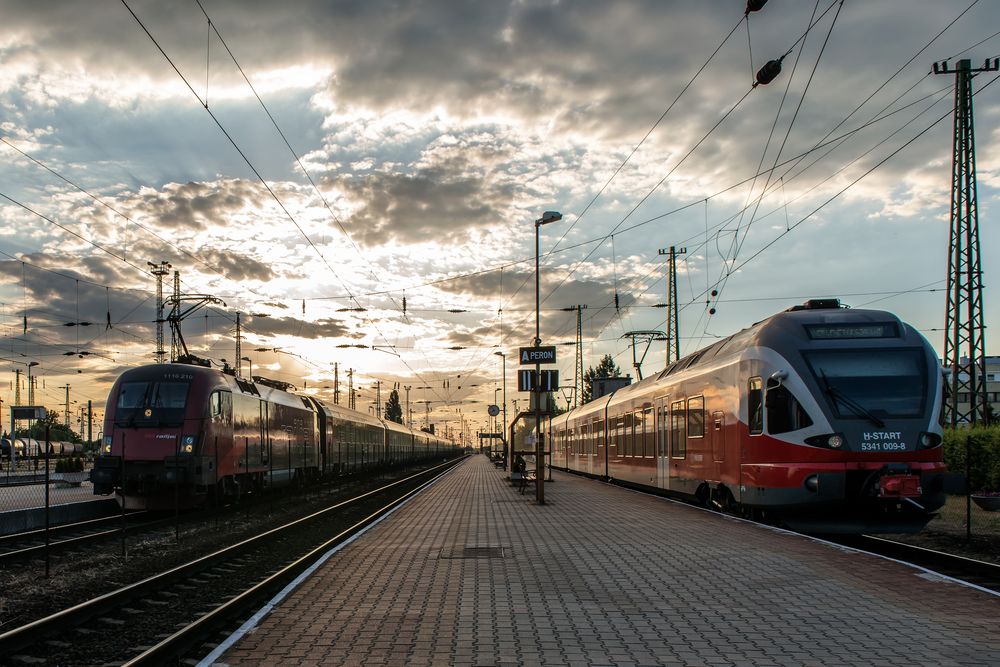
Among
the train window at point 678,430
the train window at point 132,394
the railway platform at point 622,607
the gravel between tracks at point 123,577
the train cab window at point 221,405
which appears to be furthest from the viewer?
the train cab window at point 221,405

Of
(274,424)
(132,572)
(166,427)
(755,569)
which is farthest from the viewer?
(274,424)

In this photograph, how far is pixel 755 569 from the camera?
979 cm

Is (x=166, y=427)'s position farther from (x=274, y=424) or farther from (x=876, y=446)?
(x=876, y=446)

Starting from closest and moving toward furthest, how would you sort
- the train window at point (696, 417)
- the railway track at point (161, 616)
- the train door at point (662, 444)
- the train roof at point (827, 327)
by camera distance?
the railway track at point (161, 616)
the train roof at point (827, 327)
the train window at point (696, 417)
the train door at point (662, 444)

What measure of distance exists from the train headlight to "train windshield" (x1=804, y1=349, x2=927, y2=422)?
0.31 meters

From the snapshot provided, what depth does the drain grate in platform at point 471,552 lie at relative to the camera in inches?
443

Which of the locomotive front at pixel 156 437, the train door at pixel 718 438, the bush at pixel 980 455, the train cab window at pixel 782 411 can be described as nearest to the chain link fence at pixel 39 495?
the locomotive front at pixel 156 437

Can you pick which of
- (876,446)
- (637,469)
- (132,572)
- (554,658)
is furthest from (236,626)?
(637,469)

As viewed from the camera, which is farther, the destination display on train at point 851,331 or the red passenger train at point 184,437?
the red passenger train at point 184,437

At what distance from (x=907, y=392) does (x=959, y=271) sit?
13.4m

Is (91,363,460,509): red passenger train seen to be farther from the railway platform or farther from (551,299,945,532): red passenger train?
(551,299,945,532): red passenger train

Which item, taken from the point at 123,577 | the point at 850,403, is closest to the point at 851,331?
the point at 850,403

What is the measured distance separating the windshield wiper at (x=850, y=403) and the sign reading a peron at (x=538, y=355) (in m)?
9.06

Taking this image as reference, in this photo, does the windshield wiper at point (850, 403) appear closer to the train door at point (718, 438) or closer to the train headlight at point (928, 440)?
the train headlight at point (928, 440)
